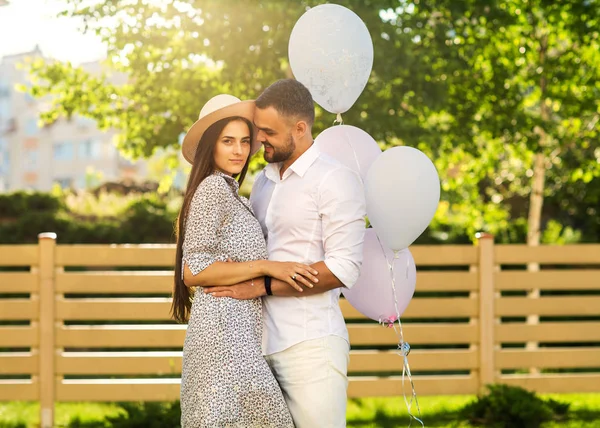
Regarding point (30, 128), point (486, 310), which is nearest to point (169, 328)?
point (486, 310)

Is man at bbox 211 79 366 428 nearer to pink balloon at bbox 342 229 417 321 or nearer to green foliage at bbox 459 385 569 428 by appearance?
pink balloon at bbox 342 229 417 321

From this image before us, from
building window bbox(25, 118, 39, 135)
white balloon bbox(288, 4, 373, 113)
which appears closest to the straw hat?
white balloon bbox(288, 4, 373, 113)

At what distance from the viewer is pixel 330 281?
9.26 ft

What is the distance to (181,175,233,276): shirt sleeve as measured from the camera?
9.14 ft

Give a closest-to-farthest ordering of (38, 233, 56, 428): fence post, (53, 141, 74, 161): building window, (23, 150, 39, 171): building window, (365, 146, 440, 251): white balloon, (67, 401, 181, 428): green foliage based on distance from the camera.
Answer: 1. (365, 146, 440, 251): white balloon
2. (67, 401, 181, 428): green foliage
3. (38, 233, 56, 428): fence post
4. (53, 141, 74, 161): building window
5. (23, 150, 39, 171): building window

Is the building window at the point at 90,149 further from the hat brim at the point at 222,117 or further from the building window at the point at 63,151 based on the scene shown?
the hat brim at the point at 222,117

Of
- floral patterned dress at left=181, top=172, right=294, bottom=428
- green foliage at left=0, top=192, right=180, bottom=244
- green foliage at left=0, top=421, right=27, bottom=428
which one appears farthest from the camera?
green foliage at left=0, top=192, right=180, bottom=244

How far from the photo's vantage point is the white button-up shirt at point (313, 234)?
2830 mm

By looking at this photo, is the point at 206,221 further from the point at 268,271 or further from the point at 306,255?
the point at 306,255

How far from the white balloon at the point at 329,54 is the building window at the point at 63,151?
57.2m

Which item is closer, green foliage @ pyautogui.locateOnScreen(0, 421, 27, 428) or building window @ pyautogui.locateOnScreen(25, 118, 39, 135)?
green foliage @ pyautogui.locateOnScreen(0, 421, 27, 428)

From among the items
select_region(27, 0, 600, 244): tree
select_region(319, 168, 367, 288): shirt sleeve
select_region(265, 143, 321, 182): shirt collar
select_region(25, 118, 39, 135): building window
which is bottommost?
select_region(319, 168, 367, 288): shirt sleeve

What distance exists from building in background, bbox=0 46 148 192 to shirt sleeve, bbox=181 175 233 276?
52959 millimetres

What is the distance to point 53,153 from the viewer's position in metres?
59.7
